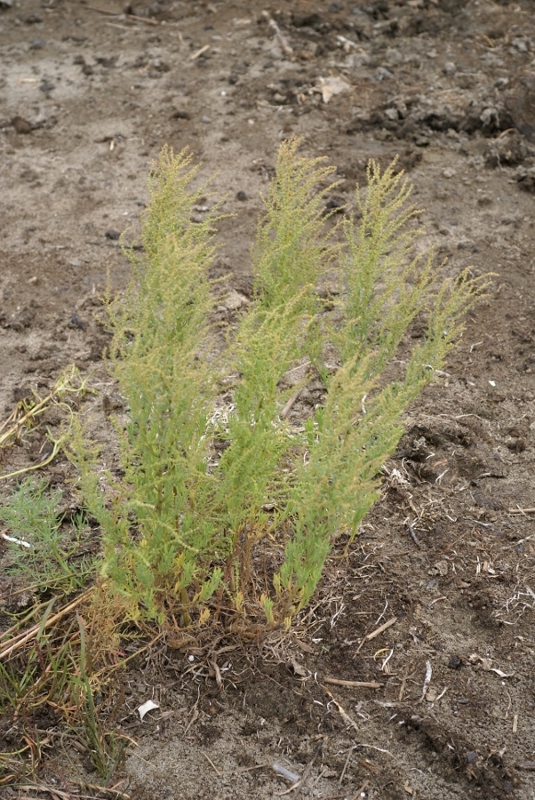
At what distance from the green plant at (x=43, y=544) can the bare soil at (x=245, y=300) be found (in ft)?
1.13

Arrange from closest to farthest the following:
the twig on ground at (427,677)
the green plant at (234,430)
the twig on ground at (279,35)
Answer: the green plant at (234,430), the twig on ground at (427,677), the twig on ground at (279,35)

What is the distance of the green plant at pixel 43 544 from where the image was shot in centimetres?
302

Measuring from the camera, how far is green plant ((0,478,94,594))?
119 inches

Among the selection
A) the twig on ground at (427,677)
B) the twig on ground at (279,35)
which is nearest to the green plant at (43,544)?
the twig on ground at (427,677)

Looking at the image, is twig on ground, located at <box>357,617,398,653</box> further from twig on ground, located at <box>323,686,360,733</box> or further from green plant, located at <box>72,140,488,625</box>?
green plant, located at <box>72,140,488,625</box>

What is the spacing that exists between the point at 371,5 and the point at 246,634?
5.79 metres

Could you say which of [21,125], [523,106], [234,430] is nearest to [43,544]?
[234,430]

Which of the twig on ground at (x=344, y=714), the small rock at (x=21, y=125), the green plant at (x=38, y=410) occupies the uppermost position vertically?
the small rock at (x=21, y=125)

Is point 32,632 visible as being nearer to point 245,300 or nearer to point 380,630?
point 380,630

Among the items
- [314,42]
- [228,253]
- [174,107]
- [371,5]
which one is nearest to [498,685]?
[228,253]

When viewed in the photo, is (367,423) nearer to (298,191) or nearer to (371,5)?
(298,191)

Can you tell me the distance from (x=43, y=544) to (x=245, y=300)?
1.86m

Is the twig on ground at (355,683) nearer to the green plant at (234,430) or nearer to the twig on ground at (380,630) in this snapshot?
the twig on ground at (380,630)

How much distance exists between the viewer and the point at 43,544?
319 cm
